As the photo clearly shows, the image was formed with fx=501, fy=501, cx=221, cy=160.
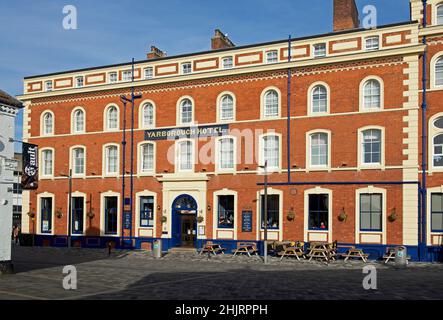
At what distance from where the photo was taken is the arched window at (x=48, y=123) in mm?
37562

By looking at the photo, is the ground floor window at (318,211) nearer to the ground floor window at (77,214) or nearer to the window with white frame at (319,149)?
the window with white frame at (319,149)

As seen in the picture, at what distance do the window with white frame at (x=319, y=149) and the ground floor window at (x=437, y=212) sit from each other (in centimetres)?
605

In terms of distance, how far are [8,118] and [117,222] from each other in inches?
629

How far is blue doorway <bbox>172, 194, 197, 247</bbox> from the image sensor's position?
3231 centimetres

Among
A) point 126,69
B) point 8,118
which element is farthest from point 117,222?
point 8,118

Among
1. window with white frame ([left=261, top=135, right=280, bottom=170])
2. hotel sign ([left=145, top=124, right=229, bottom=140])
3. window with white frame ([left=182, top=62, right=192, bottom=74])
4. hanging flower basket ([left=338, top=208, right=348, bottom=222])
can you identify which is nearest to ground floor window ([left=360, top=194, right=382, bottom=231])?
hanging flower basket ([left=338, top=208, right=348, bottom=222])

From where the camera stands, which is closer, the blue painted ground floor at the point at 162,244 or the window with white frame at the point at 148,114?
the blue painted ground floor at the point at 162,244

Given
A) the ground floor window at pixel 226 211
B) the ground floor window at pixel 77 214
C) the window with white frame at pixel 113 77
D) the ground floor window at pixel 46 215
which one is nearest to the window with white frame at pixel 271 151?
the ground floor window at pixel 226 211

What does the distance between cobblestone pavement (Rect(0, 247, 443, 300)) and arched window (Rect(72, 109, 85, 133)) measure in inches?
497

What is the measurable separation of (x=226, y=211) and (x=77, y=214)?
11624mm

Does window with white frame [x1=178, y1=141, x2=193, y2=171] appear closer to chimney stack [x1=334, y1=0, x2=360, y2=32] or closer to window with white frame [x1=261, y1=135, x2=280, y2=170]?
window with white frame [x1=261, y1=135, x2=280, y2=170]

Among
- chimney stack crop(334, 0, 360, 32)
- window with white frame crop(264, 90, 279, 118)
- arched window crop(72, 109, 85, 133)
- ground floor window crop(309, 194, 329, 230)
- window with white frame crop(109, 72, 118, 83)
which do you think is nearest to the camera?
ground floor window crop(309, 194, 329, 230)

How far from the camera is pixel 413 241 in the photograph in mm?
26234

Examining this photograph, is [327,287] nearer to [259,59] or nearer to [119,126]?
[259,59]
